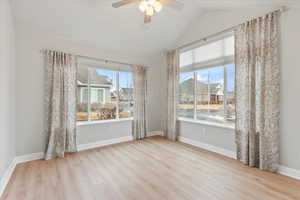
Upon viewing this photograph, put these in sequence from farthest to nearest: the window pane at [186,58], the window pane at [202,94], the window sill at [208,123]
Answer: the window pane at [186,58]
the window pane at [202,94]
the window sill at [208,123]

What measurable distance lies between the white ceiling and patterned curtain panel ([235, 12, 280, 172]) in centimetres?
46

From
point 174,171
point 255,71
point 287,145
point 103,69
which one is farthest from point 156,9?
point 287,145

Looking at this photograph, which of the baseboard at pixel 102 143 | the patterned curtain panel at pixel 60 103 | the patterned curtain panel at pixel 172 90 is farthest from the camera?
the patterned curtain panel at pixel 172 90

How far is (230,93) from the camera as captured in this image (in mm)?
3158

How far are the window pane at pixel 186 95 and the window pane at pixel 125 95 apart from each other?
149 cm

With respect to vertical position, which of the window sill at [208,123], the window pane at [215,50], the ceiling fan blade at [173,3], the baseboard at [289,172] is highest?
the ceiling fan blade at [173,3]

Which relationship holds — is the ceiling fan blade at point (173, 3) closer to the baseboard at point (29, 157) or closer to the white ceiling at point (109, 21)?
the white ceiling at point (109, 21)

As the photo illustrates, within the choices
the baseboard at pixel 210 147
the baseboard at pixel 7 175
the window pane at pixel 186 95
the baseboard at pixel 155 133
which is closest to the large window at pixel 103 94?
the baseboard at pixel 155 133

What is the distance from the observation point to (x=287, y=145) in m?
2.29

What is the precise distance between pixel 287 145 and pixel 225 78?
1624 mm

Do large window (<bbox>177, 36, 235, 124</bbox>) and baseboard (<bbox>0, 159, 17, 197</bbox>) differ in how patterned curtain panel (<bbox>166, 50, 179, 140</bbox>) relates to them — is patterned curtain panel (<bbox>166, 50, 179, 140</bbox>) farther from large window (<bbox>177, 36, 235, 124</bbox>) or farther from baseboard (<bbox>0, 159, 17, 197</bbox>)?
baseboard (<bbox>0, 159, 17, 197</bbox>)

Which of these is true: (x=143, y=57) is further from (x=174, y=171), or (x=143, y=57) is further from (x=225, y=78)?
(x=174, y=171)

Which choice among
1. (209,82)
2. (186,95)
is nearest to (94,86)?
(186,95)

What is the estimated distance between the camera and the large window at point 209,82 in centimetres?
317
